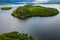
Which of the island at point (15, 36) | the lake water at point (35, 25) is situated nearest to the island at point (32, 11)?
the lake water at point (35, 25)

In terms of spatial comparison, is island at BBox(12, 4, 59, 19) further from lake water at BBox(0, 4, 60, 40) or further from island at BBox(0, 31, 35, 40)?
island at BBox(0, 31, 35, 40)

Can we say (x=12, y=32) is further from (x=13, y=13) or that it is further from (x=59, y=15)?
(x=59, y=15)

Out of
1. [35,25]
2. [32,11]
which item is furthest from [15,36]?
[32,11]

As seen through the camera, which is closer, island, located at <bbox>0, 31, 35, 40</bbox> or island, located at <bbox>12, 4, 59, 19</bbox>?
island, located at <bbox>0, 31, 35, 40</bbox>

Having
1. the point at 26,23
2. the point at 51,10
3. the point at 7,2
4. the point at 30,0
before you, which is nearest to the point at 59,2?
the point at 51,10

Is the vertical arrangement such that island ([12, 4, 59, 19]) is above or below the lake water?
above

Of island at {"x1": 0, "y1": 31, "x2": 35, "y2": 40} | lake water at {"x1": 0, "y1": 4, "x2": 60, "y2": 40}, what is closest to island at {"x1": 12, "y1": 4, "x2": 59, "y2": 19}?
lake water at {"x1": 0, "y1": 4, "x2": 60, "y2": 40}

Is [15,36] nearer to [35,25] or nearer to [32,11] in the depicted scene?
[35,25]
